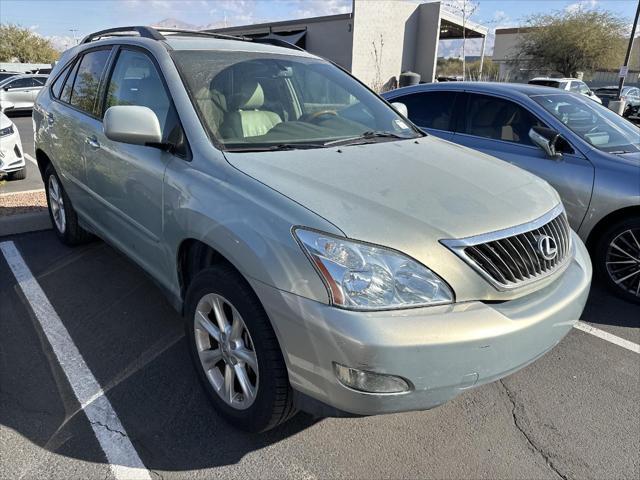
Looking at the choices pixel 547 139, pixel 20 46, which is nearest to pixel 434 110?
pixel 547 139

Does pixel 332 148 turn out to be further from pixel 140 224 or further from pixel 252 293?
pixel 140 224

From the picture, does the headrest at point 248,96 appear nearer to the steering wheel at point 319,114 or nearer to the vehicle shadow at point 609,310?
the steering wheel at point 319,114

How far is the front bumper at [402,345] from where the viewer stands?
1.82m

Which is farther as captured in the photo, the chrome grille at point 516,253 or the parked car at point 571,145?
the parked car at point 571,145

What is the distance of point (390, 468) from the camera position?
227 centimetres

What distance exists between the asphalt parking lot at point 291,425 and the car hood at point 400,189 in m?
1.00

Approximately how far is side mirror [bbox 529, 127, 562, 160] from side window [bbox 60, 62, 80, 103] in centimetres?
394

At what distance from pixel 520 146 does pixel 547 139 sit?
1.05 feet

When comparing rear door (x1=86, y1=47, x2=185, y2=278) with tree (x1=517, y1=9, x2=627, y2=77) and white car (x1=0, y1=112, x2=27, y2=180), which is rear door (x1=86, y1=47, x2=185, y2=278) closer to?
white car (x1=0, y1=112, x2=27, y2=180)

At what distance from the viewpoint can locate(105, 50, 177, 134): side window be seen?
2.84 meters

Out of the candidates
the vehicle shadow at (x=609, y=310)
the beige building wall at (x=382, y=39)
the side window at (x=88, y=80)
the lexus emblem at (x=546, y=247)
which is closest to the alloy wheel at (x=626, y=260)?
the vehicle shadow at (x=609, y=310)

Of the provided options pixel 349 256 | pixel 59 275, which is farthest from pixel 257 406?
pixel 59 275

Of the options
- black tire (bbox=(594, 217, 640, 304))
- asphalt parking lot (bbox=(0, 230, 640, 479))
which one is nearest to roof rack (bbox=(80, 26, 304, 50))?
asphalt parking lot (bbox=(0, 230, 640, 479))

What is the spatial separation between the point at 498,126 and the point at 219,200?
3.47 m
